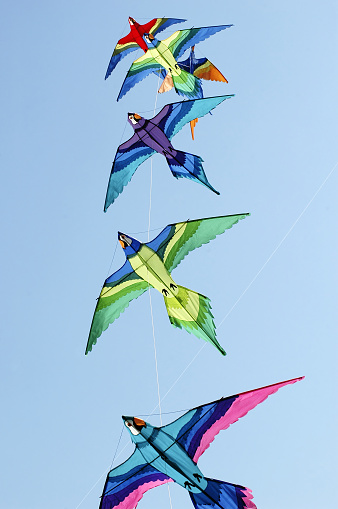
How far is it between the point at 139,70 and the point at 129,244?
363 centimetres

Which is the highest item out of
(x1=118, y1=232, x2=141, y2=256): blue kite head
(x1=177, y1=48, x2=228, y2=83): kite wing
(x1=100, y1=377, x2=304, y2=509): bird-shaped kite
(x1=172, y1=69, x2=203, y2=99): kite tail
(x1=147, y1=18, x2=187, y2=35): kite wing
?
(x1=147, y1=18, x2=187, y2=35): kite wing

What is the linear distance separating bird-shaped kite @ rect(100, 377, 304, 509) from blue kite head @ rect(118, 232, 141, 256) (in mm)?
2020

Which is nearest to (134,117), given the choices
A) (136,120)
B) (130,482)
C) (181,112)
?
(136,120)

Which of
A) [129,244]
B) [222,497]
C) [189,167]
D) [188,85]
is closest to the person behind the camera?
[222,497]

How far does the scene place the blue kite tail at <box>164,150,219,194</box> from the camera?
7.30m

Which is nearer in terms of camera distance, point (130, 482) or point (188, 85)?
point (130, 482)

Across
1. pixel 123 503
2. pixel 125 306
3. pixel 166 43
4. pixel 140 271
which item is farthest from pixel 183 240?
pixel 166 43

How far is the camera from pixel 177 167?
293 inches

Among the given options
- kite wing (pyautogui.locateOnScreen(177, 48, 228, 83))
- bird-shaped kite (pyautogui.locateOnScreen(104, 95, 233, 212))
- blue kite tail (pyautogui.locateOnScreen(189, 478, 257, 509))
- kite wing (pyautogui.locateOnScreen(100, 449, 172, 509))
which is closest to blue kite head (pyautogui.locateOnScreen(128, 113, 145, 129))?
bird-shaped kite (pyautogui.locateOnScreen(104, 95, 233, 212))

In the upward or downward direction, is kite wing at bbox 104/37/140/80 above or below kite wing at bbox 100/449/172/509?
above

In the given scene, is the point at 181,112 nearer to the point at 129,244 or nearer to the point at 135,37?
the point at 129,244

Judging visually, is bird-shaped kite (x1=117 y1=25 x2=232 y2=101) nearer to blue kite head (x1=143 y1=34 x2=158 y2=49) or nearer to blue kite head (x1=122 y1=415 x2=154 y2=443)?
blue kite head (x1=143 y1=34 x2=158 y2=49)

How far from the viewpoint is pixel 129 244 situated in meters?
6.89

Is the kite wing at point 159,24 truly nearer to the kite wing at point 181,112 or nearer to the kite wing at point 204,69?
the kite wing at point 204,69
